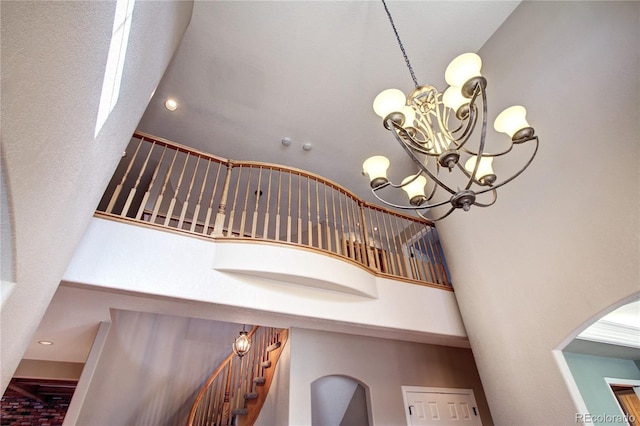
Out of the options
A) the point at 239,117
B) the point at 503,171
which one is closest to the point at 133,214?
the point at 239,117

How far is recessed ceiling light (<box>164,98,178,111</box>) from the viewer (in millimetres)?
4082

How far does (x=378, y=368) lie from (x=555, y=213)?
2.88 meters

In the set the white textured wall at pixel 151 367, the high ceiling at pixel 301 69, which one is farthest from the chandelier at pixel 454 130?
the white textured wall at pixel 151 367

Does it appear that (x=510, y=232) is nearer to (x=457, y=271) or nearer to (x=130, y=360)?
(x=457, y=271)

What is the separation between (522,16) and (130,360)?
652cm

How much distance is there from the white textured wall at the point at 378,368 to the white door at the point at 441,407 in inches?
3.5

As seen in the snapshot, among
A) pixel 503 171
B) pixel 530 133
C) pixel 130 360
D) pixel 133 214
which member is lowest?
pixel 130 360

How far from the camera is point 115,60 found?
63.9 inches

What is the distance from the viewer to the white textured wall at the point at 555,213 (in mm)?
2336

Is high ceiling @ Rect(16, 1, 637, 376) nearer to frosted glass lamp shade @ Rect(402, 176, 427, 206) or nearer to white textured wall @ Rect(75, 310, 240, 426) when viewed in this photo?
white textured wall @ Rect(75, 310, 240, 426)

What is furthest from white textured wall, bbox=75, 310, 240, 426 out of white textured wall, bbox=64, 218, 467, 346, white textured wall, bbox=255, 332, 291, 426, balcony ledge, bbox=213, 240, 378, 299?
balcony ledge, bbox=213, 240, 378, 299

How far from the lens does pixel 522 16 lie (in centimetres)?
342

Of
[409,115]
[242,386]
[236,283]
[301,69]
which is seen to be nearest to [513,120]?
[409,115]

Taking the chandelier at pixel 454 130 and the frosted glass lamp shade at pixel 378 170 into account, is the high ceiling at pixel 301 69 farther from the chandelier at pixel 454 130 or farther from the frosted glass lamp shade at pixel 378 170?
the frosted glass lamp shade at pixel 378 170
